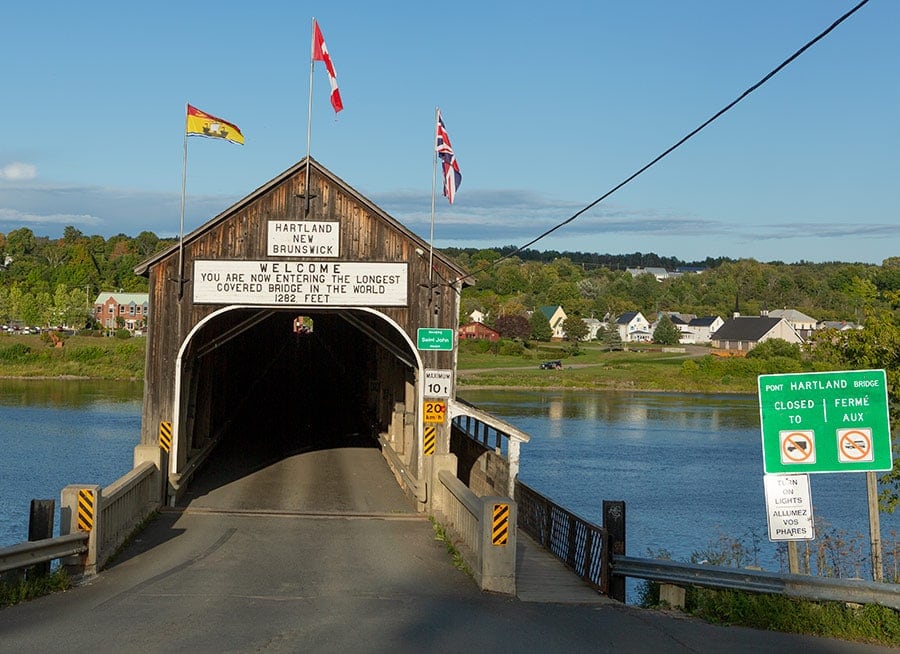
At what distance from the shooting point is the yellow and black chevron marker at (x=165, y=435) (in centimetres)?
2166

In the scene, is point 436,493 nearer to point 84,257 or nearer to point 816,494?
point 816,494

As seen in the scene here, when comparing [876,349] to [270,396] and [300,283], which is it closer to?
[300,283]

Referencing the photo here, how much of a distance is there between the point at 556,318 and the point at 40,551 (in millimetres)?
150277

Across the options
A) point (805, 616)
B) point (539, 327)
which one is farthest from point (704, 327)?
point (805, 616)

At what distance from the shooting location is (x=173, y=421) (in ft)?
71.8

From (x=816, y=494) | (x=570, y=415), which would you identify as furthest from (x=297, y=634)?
(x=570, y=415)

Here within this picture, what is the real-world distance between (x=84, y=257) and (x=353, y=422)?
132 meters

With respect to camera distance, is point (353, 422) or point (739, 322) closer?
point (353, 422)

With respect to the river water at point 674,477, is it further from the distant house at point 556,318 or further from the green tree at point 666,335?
the distant house at point 556,318

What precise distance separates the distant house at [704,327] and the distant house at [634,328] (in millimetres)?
6904

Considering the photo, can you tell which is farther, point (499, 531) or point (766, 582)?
point (499, 531)

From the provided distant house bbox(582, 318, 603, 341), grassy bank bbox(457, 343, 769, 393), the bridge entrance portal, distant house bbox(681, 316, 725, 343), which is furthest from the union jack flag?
distant house bbox(582, 318, 603, 341)

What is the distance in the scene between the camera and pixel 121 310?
127 meters

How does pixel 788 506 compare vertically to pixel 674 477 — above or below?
above
